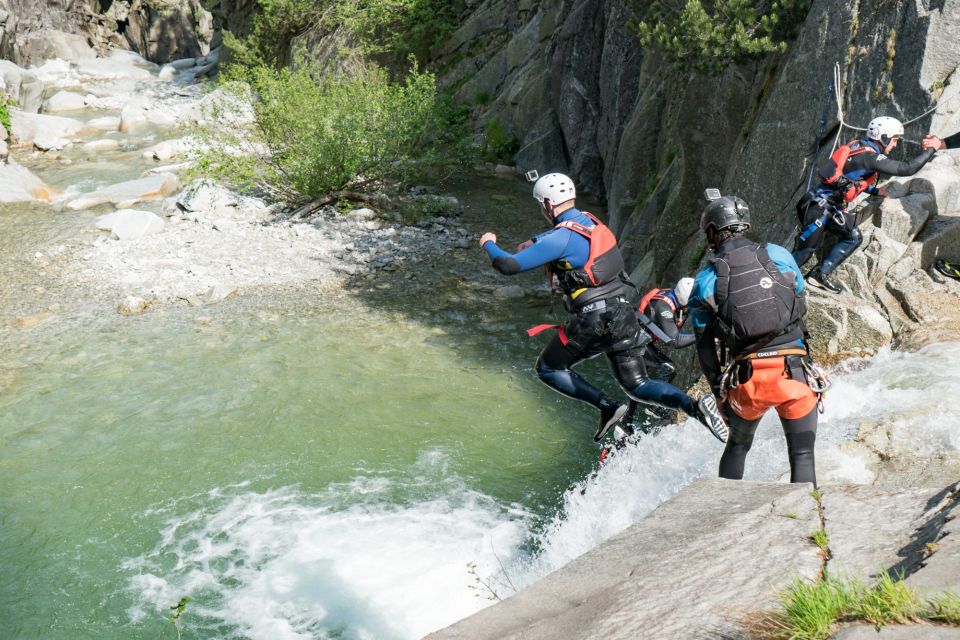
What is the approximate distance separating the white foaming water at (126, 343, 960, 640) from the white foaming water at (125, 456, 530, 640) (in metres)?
0.01

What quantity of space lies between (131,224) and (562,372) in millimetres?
12052

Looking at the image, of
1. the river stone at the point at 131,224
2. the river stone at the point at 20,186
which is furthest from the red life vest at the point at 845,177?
the river stone at the point at 20,186

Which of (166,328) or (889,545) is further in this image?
(166,328)

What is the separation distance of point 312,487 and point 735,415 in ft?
15.4

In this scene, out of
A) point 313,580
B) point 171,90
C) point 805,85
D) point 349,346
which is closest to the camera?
point 313,580

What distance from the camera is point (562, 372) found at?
22.1 feet

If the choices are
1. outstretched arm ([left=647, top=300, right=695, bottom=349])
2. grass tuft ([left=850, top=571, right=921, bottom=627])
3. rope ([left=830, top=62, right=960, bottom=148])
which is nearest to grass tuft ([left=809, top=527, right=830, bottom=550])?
grass tuft ([left=850, top=571, right=921, bottom=627])

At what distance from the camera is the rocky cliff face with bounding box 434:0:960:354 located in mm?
8078

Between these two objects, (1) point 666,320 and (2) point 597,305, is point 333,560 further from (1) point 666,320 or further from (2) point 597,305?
(1) point 666,320

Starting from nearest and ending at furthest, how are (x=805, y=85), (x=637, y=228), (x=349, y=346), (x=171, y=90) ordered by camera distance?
(x=805, y=85)
(x=349, y=346)
(x=637, y=228)
(x=171, y=90)

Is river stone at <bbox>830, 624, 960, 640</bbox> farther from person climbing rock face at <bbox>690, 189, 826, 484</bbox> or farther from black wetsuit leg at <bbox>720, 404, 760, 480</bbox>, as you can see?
black wetsuit leg at <bbox>720, 404, 760, 480</bbox>

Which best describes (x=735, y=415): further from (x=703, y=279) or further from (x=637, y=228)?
(x=637, y=228)

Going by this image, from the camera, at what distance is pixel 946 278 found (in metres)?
7.89

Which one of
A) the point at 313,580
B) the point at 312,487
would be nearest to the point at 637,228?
the point at 312,487
